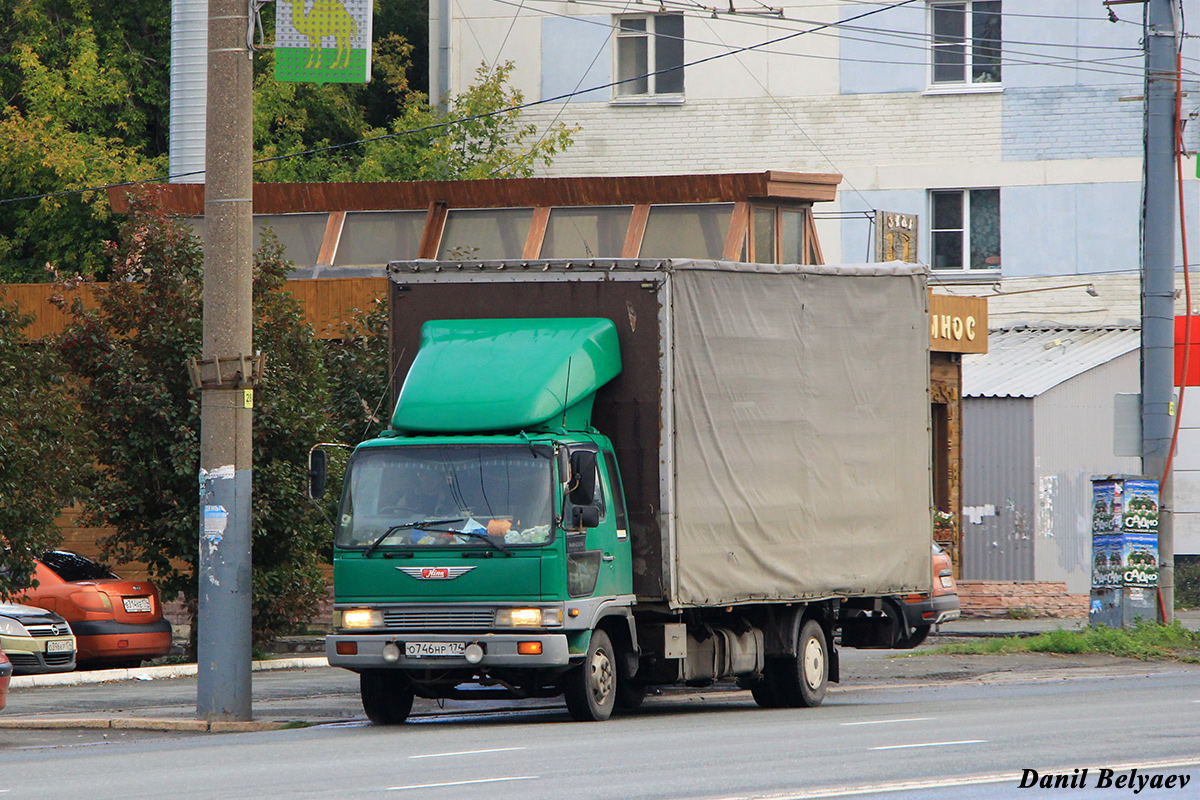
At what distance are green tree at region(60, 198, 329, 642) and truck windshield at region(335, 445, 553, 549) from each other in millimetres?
5887

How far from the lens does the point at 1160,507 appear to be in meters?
21.6

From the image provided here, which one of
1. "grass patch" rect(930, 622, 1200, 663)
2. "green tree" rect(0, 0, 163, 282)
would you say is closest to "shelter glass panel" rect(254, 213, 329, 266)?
"green tree" rect(0, 0, 163, 282)

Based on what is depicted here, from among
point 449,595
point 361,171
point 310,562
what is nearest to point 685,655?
point 449,595

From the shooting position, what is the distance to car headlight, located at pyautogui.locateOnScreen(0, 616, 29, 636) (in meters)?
18.5

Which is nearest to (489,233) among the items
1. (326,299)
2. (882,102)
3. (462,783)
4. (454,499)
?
(326,299)

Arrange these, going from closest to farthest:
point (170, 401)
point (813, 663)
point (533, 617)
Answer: point (533, 617) → point (813, 663) → point (170, 401)

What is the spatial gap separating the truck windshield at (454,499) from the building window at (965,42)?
943 inches

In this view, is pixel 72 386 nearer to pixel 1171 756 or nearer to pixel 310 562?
pixel 310 562

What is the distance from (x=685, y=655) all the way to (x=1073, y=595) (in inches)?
587

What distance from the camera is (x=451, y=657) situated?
13.6 m

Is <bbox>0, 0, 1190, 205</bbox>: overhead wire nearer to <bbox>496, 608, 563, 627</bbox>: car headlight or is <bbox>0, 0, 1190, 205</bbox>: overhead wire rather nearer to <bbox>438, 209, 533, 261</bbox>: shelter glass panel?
<bbox>438, 209, 533, 261</bbox>: shelter glass panel

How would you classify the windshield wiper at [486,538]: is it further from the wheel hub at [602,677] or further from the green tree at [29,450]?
the green tree at [29,450]

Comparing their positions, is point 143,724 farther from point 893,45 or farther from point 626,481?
point 893,45

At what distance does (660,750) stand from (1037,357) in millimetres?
21727
